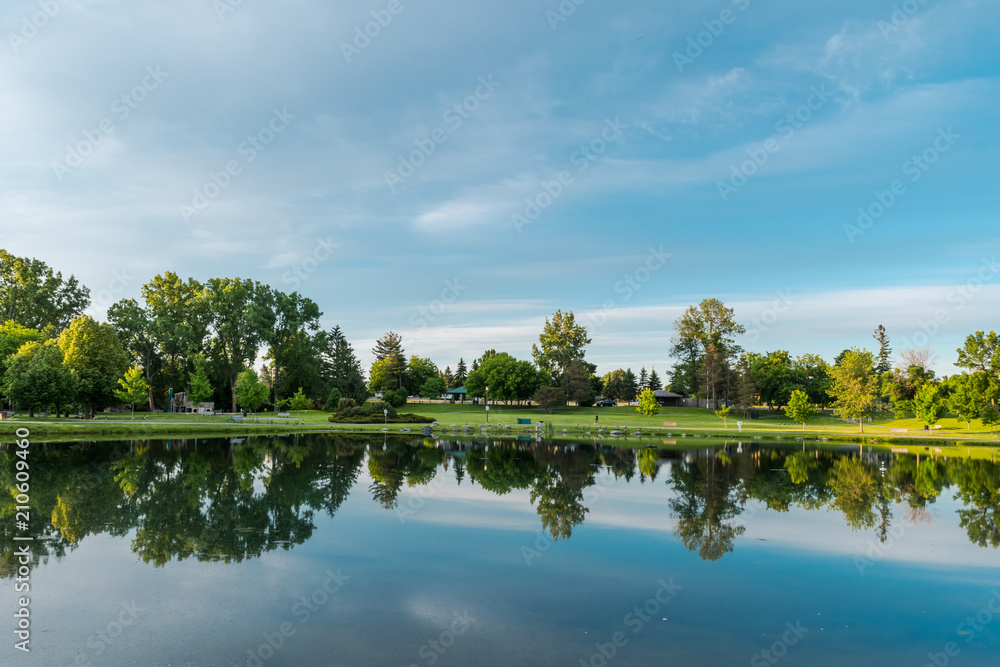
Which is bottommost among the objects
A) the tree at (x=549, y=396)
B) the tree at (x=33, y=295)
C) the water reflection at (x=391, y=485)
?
the water reflection at (x=391, y=485)

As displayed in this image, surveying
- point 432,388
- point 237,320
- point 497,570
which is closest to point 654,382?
point 432,388

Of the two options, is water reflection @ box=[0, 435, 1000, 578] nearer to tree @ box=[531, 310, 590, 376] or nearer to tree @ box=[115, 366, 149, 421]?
tree @ box=[115, 366, 149, 421]

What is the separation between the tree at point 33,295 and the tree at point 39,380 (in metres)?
25.7

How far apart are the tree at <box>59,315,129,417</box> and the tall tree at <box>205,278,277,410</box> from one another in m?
16.4

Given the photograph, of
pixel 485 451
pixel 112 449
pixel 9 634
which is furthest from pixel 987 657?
pixel 112 449

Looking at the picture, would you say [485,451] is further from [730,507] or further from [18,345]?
[18,345]

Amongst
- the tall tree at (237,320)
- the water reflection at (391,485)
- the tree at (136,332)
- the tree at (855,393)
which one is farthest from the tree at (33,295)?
the tree at (855,393)

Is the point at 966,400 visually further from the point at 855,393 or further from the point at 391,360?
the point at 391,360

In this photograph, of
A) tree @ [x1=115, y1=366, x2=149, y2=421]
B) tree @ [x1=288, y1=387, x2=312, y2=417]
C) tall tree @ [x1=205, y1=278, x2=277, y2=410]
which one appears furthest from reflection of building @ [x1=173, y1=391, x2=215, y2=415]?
tree @ [x1=115, y1=366, x2=149, y2=421]

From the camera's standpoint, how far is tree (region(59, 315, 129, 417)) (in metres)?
51.2

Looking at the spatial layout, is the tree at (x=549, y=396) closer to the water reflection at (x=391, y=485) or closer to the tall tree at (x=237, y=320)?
the tall tree at (x=237, y=320)

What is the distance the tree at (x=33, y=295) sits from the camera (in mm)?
72188

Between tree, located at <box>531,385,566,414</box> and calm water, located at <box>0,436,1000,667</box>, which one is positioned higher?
tree, located at <box>531,385,566,414</box>

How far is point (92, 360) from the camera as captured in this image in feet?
177
